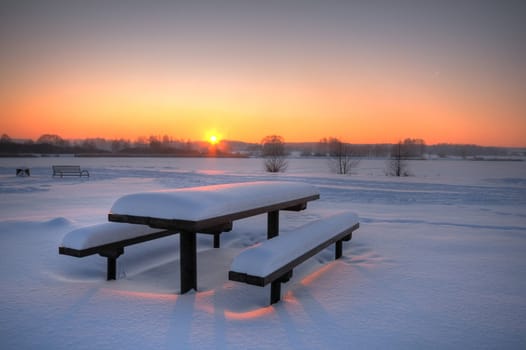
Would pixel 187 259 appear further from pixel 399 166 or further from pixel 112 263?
pixel 399 166

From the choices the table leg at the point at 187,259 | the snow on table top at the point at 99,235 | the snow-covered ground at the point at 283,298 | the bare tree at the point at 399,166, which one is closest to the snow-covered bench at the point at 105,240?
the snow on table top at the point at 99,235

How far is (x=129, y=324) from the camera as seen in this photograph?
2.81 m

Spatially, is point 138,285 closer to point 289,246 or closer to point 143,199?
point 143,199

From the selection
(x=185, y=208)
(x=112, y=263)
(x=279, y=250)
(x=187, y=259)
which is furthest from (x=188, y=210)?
(x=112, y=263)

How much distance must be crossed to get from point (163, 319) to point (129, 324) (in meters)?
0.28

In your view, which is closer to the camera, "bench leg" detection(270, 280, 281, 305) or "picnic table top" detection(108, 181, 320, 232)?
"picnic table top" detection(108, 181, 320, 232)

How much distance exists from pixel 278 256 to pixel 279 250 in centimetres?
11

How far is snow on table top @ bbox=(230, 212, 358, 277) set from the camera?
9.46ft

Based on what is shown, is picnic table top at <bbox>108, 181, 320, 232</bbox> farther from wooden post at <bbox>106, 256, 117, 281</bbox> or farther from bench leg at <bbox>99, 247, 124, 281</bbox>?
wooden post at <bbox>106, 256, 117, 281</bbox>

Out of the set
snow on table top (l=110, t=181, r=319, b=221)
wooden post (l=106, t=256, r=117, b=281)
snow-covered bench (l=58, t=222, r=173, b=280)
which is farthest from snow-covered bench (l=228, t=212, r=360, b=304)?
wooden post (l=106, t=256, r=117, b=281)

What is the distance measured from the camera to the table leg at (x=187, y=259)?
11.8 feet

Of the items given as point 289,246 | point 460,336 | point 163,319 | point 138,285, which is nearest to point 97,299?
point 138,285

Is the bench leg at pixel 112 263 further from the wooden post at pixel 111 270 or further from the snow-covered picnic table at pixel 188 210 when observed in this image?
the snow-covered picnic table at pixel 188 210

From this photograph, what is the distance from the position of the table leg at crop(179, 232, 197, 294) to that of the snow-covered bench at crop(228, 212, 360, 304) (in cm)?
79
